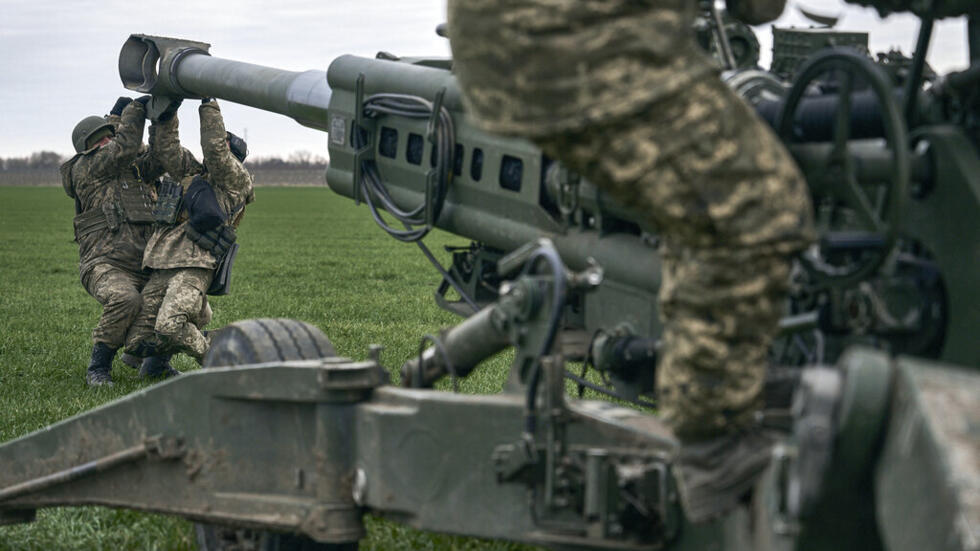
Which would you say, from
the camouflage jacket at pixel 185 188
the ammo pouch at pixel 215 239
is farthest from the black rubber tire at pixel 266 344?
the ammo pouch at pixel 215 239

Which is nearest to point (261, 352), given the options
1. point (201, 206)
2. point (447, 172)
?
point (447, 172)

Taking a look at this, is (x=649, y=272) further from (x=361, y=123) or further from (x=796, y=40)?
(x=361, y=123)

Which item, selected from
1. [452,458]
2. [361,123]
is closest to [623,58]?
[452,458]

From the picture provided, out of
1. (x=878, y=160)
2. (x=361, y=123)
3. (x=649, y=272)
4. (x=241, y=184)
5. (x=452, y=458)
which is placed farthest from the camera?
(x=241, y=184)

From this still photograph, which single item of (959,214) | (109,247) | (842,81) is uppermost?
(842,81)

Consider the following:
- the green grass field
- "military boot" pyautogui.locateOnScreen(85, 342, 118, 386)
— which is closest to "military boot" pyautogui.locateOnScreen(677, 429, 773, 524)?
the green grass field

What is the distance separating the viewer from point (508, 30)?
265cm

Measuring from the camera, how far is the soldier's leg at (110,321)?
1030 centimetres

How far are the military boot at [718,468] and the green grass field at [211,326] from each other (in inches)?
104

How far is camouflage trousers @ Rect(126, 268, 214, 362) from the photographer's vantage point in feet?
33.2

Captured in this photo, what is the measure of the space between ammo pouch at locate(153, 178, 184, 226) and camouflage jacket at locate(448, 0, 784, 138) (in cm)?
808

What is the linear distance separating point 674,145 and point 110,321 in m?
8.34

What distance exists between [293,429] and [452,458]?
606 millimetres

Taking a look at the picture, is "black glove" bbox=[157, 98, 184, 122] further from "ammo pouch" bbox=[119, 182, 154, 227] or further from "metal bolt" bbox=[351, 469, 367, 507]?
"metal bolt" bbox=[351, 469, 367, 507]
